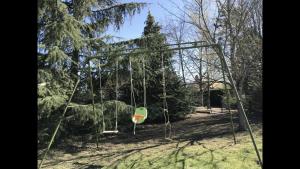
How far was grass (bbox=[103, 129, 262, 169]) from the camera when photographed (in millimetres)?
5961

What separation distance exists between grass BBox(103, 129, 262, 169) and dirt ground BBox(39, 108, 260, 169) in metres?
0.24

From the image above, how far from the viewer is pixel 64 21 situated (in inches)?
349

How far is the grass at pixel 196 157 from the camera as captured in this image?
19.6 feet

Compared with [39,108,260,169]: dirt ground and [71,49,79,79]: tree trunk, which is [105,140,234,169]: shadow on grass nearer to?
[39,108,260,169]: dirt ground

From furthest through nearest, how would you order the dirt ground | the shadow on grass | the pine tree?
the pine tree → the dirt ground → the shadow on grass

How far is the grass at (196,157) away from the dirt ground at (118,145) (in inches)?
9.5

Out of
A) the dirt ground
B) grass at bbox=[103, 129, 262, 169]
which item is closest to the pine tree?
the dirt ground

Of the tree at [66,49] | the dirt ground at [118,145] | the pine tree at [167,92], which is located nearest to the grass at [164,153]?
the dirt ground at [118,145]

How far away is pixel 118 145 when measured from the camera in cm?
840

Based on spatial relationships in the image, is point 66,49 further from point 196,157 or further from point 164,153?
point 196,157

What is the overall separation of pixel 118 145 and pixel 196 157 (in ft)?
8.58
